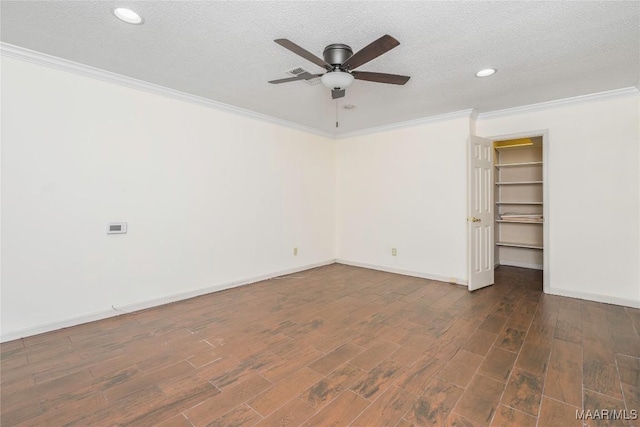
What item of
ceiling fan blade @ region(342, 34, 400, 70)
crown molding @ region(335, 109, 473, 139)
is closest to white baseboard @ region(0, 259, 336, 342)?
crown molding @ region(335, 109, 473, 139)

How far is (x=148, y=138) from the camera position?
3328 mm

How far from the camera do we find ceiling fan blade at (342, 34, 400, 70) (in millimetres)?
1904

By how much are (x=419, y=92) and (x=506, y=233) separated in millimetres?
3691

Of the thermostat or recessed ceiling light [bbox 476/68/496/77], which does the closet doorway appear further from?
the thermostat

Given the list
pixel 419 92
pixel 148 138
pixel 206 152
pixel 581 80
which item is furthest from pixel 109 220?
pixel 581 80

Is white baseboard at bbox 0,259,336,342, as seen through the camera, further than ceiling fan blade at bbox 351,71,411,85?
Yes

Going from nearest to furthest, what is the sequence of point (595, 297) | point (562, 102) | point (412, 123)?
point (595, 297) → point (562, 102) → point (412, 123)

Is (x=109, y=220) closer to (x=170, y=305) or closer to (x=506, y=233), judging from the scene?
(x=170, y=305)

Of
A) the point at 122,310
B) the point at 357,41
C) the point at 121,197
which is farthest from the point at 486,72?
the point at 122,310

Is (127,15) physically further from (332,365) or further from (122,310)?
(332,365)

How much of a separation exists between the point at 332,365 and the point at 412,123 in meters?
3.88

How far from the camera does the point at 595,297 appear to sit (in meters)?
3.58

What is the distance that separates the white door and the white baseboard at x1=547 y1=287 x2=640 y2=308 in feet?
2.53

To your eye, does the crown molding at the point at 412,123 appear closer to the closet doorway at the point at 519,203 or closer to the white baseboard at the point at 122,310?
the closet doorway at the point at 519,203
